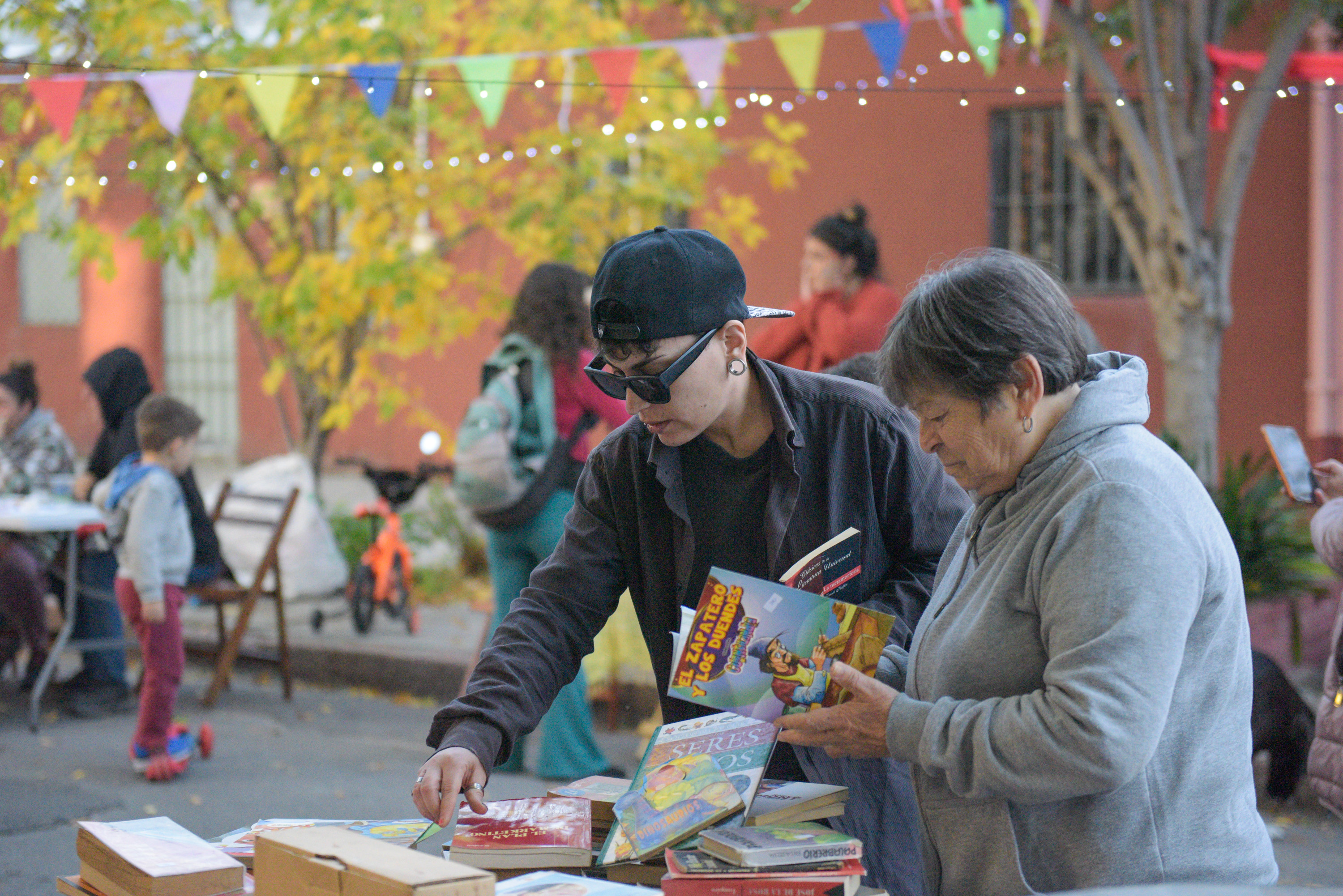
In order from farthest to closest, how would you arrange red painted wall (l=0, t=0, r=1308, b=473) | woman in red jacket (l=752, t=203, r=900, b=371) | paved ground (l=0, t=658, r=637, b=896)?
red painted wall (l=0, t=0, r=1308, b=473) < woman in red jacket (l=752, t=203, r=900, b=371) < paved ground (l=0, t=658, r=637, b=896)

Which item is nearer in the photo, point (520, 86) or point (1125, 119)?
point (1125, 119)

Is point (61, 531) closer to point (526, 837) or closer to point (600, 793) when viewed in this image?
point (600, 793)

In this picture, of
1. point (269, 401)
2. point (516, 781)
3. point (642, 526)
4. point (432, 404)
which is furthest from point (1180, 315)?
point (269, 401)

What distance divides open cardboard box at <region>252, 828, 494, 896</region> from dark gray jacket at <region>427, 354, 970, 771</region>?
425 millimetres

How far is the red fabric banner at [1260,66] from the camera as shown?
6500 mm

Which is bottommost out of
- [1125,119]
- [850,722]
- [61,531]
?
[61,531]

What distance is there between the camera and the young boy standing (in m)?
5.36

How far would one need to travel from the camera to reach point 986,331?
69.4 inches

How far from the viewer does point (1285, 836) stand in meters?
4.63

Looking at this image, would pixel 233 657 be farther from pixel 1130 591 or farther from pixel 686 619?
pixel 1130 591

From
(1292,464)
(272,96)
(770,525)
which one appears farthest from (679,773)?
(272,96)

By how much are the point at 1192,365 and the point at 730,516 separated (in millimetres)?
4558

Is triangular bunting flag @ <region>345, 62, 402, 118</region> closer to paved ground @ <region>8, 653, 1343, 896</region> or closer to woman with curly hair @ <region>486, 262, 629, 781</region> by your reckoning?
woman with curly hair @ <region>486, 262, 629, 781</region>

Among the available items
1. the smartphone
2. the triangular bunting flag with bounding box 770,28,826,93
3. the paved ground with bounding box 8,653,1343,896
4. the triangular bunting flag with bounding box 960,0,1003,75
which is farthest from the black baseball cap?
the triangular bunting flag with bounding box 960,0,1003,75
